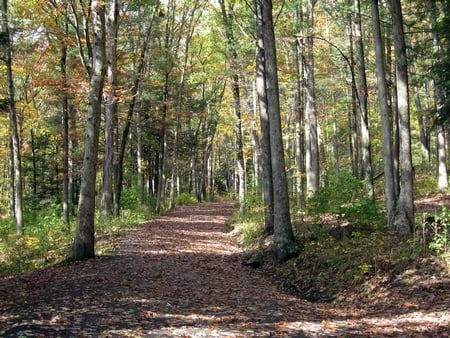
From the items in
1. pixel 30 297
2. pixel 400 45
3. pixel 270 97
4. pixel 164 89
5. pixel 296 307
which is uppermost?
pixel 164 89

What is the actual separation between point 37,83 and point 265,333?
593 inches

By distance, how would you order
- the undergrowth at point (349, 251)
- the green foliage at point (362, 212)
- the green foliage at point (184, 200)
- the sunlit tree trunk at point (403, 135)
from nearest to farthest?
the undergrowth at point (349, 251), the sunlit tree trunk at point (403, 135), the green foliage at point (362, 212), the green foliage at point (184, 200)

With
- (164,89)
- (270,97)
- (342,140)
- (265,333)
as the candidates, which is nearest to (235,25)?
(270,97)

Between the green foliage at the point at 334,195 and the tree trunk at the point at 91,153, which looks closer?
the tree trunk at the point at 91,153

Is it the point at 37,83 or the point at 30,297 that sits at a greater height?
the point at 37,83

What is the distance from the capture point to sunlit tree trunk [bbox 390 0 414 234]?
397 inches

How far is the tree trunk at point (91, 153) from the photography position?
10203mm

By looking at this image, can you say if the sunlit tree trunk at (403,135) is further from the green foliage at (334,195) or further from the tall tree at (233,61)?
the tall tree at (233,61)

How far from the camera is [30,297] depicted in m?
7.19

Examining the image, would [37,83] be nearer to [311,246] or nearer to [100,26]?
[100,26]

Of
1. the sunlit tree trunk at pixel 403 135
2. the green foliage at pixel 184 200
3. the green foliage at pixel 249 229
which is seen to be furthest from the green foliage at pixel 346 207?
the green foliage at pixel 184 200

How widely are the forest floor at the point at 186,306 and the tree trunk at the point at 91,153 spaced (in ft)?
1.85

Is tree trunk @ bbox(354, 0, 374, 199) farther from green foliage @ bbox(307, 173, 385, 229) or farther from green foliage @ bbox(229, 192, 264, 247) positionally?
green foliage @ bbox(229, 192, 264, 247)

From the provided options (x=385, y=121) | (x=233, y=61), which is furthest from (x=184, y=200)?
(x=385, y=121)
